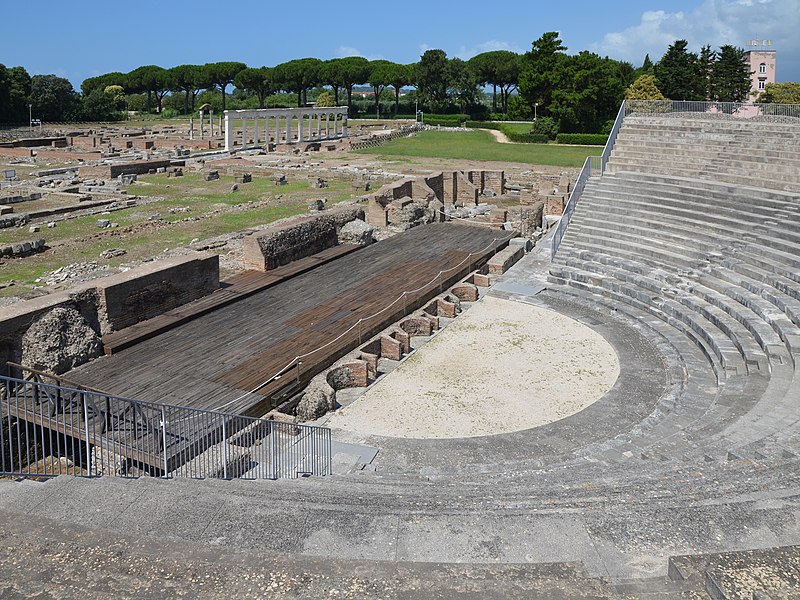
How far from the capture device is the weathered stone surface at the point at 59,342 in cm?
1325

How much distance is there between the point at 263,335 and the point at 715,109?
21425mm

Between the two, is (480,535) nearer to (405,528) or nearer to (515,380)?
(405,528)

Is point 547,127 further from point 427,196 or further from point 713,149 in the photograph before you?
point 713,149

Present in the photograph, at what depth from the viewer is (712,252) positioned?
768 inches

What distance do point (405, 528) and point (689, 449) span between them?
16.9 feet

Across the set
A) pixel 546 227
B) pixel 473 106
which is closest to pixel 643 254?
pixel 546 227

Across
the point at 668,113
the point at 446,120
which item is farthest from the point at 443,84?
the point at 668,113

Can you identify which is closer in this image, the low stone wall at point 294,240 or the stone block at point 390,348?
the stone block at point 390,348

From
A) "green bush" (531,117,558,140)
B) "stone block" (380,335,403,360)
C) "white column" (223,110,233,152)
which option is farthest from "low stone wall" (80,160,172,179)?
"green bush" (531,117,558,140)

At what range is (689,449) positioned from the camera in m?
10.7

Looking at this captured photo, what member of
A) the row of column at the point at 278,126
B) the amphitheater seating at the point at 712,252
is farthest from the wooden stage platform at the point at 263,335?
the row of column at the point at 278,126

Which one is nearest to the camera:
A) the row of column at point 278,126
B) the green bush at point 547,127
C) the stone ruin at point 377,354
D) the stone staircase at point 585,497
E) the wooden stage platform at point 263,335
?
the stone staircase at point 585,497

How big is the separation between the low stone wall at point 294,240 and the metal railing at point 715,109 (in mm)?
13104

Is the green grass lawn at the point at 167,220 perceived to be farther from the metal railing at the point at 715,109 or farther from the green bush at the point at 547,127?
the green bush at the point at 547,127
